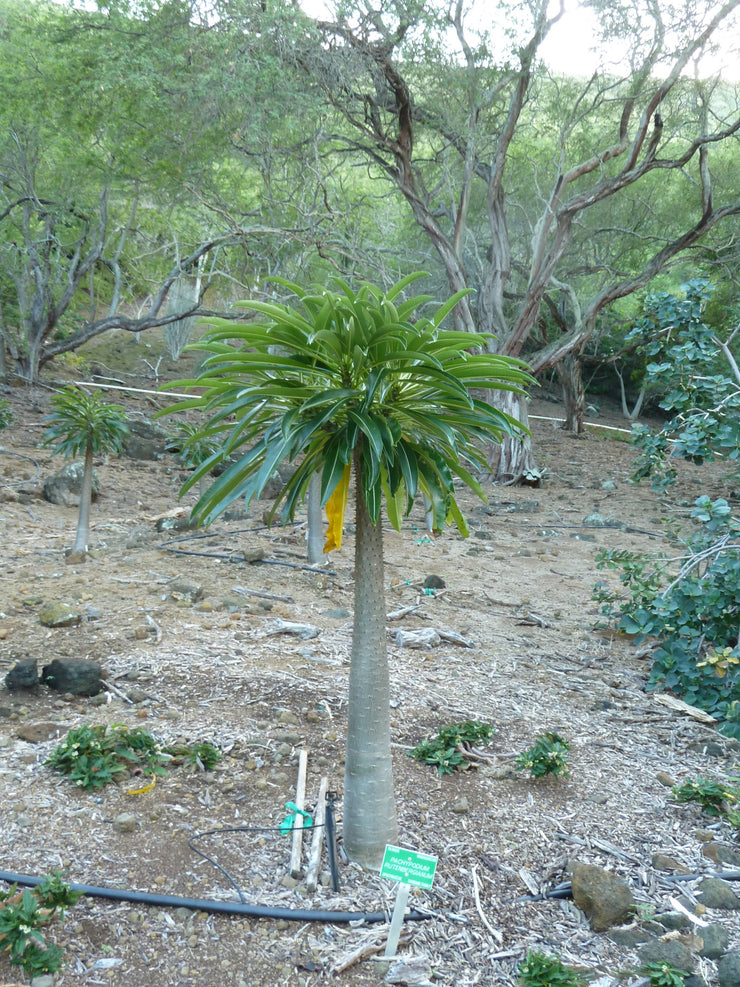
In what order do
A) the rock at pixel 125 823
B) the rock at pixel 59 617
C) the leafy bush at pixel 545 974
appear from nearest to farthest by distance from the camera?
the leafy bush at pixel 545 974 < the rock at pixel 125 823 < the rock at pixel 59 617

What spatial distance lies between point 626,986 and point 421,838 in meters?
0.92

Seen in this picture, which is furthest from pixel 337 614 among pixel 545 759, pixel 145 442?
pixel 145 442

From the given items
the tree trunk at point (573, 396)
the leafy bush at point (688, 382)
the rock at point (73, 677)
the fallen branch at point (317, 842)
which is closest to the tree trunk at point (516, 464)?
the tree trunk at point (573, 396)

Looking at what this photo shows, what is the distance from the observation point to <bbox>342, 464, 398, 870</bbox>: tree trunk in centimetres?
278

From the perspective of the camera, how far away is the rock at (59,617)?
15.9 feet

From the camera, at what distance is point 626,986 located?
237 cm

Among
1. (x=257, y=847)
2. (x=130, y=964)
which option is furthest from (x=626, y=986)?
(x=130, y=964)

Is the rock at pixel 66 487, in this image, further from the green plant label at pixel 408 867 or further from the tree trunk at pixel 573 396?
the tree trunk at pixel 573 396

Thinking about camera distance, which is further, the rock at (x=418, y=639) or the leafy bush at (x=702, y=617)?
the rock at (x=418, y=639)

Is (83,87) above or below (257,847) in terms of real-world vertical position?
above

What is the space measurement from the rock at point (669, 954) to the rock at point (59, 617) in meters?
3.76

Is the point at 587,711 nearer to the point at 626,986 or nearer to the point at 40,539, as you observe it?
the point at 626,986

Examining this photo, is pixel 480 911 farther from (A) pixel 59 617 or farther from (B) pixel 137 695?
(A) pixel 59 617

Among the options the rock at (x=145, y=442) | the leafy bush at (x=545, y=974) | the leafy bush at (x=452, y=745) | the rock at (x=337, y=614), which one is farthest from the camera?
the rock at (x=145, y=442)
